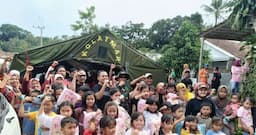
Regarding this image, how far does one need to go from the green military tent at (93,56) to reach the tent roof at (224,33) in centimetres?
290

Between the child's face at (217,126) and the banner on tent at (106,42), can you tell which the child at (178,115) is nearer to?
the child's face at (217,126)

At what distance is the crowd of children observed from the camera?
576 centimetres

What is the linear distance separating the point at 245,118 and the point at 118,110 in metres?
2.45

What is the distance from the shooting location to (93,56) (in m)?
11.3

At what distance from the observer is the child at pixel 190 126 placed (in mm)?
6320

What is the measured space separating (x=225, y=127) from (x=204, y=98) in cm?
62

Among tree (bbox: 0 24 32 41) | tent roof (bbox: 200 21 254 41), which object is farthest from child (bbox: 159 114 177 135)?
tree (bbox: 0 24 32 41)

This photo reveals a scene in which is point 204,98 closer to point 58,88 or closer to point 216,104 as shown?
point 216,104

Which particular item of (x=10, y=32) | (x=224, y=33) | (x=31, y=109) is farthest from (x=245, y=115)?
(x=10, y=32)

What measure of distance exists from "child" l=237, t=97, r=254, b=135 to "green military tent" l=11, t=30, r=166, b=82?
4578mm

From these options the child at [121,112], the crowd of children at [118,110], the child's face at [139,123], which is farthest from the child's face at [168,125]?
the child at [121,112]

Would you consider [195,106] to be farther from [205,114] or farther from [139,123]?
[139,123]

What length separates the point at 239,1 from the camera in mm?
11695

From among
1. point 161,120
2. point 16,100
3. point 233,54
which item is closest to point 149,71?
point 161,120
